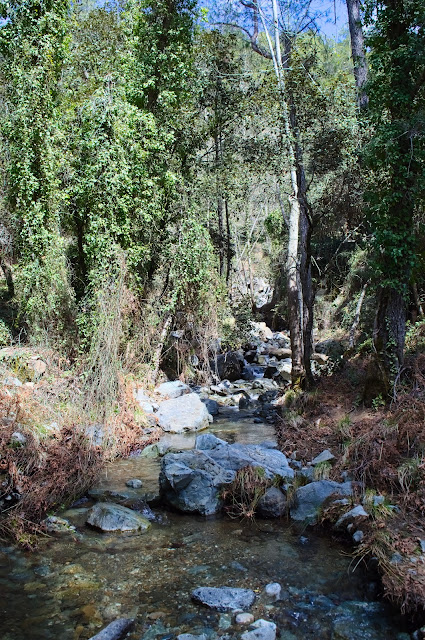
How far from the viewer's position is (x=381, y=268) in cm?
845

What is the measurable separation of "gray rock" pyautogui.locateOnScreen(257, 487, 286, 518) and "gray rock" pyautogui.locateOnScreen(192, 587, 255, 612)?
1706 millimetres

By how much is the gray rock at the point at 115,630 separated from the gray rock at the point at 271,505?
2475 millimetres

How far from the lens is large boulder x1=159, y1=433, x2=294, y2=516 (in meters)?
6.26

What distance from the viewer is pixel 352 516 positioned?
17.6 ft

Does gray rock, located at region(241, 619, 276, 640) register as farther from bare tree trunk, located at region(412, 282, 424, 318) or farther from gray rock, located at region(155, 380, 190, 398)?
bare tree trunk, located at region(412, 282, 424, 318)

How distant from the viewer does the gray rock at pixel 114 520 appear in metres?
5.65

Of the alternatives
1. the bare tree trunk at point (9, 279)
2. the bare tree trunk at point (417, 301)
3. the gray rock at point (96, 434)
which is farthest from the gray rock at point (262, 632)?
the bare tree trunk at point (9, 279)

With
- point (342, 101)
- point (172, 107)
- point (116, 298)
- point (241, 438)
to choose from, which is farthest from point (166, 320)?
point (342, 101)

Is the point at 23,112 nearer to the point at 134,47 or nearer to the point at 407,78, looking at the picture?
the point at 134,47

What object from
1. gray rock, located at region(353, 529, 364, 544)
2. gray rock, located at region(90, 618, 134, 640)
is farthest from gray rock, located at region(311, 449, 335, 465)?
gray rock, located at region(90, 618, 134, 640)

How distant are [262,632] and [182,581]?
3.46 ft

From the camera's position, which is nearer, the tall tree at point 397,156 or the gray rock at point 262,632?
the gray rock at point 262,632

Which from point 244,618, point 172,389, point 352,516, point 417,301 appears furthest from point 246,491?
point 417,301

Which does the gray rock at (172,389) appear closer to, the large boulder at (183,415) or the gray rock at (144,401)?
the gray rock at (144,401)
